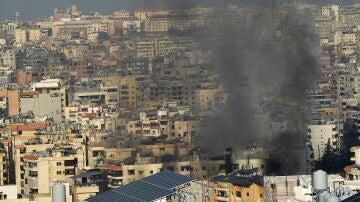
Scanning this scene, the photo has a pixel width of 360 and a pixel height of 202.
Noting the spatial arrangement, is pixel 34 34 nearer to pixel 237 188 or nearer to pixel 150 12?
pixel 150 12

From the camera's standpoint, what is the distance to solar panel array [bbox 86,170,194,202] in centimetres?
781

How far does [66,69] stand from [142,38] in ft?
11.0

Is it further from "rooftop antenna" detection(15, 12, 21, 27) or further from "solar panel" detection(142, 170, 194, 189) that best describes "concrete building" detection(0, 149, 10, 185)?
"rooftop antenna" detection(15, 12, 21, 27)

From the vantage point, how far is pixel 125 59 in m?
37.8

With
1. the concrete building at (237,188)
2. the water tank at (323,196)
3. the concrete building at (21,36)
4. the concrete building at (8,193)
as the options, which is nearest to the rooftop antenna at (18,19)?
the concrete building at (21,36)

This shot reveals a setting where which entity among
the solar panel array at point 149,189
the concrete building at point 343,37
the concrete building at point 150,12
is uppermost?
the concrete building at point 150,12

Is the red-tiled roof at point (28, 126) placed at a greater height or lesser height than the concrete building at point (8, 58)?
lesser

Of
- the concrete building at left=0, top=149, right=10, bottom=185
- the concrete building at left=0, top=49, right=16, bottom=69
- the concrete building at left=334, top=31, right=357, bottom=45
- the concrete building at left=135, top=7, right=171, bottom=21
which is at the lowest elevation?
the concrete building at left=0, top=149, right=10, bottom=185

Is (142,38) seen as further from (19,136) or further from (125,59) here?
(19,136)

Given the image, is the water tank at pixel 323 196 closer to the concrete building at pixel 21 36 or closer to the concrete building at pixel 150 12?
the concrete building at pixel 150 12

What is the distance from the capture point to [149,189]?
8.01 meters

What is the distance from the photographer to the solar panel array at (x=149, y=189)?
7.81m

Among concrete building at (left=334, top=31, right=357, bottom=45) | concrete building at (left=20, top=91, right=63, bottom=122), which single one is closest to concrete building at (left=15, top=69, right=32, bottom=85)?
concrete building at (left=20, top=91, right=63, bottom=122)

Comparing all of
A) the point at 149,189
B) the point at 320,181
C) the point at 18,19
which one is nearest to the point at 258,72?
the point at 320,181
